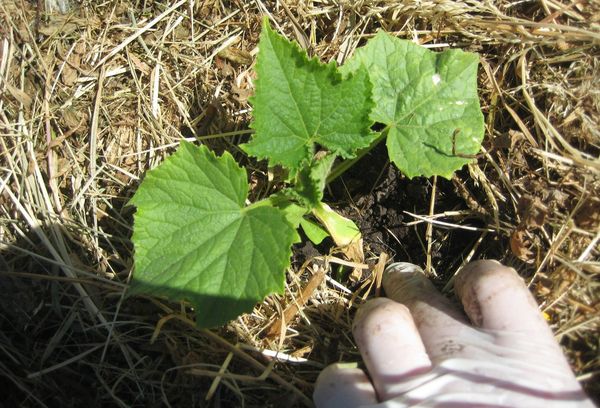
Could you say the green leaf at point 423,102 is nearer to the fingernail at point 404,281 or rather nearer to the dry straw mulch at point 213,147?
the dry straw mulch at point 213,147

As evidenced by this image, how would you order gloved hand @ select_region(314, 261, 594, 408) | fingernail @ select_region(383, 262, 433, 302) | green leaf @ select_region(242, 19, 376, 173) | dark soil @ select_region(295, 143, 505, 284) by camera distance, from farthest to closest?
dark soil @ select_region(295, 143, 505, 284)
fingernail @ select_region(383, 262, 433, 302)
green leaf @ select_region(242, 19, 376, 173)
gloved hand @ select_region(314, 261, 594, 408)

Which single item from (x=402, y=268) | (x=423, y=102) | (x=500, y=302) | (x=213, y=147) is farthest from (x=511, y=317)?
(x=213, y=147)

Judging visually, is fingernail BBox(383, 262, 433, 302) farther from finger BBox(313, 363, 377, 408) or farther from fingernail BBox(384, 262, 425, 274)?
finger BBox(313, 363, 377, 408)

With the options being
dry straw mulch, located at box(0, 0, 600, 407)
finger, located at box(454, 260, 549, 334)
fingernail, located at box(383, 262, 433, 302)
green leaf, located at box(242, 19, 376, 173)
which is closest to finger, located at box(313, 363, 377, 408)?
dry straw mulch, located at box(0, 0, 600, 407)

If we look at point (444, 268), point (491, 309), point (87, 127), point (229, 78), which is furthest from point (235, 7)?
point (491, 309)

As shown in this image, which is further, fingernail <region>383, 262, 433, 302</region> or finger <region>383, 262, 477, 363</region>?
fingernail <region>383, 262, 433, 302</region>

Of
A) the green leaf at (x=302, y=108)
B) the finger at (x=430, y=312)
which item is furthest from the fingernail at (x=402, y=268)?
the green leaf at (x=302, y=108)

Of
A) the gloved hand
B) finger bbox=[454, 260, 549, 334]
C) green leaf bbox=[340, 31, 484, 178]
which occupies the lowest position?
the gloved hand

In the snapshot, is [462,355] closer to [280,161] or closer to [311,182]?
[311,182]
